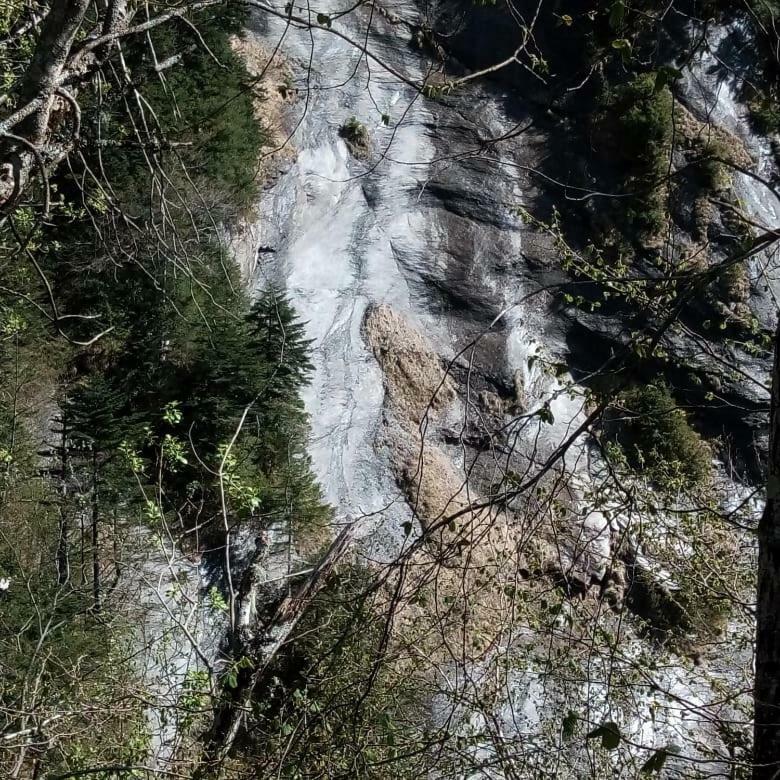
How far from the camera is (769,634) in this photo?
8.13 feet

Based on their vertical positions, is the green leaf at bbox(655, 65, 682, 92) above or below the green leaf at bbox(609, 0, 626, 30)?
below

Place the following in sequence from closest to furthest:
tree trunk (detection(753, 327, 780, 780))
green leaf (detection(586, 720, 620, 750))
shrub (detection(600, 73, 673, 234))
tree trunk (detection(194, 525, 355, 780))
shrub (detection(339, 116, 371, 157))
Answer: green leaf (detection(586, 720, 620, 750))
tree trunk (detection(753, 327, 780, 780))
tree trunk (detection(194, 525, 355, 780))
shrub (detection(600, 73, 673, 234))
shrub (detection(339, 116, 371, 157))

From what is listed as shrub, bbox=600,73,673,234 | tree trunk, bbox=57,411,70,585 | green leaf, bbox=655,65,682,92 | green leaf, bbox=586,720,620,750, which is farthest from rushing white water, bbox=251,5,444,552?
Result: green leaf, bbox=586,720,620,750

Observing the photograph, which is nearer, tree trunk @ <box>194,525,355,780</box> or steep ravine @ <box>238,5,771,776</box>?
tree trunk @ <box>194,525,355,780</box>

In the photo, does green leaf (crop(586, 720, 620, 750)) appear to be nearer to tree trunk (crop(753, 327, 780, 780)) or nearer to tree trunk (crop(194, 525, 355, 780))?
tree trunk (crop(753, 327, 780, 780))

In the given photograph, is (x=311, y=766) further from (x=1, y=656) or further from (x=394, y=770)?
(x=1, y=656)

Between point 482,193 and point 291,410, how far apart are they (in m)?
7.29

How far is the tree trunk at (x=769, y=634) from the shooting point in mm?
2441

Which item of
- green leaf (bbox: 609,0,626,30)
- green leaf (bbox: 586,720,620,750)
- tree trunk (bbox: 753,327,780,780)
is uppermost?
green leaf (bbox: 609,0,626,30)

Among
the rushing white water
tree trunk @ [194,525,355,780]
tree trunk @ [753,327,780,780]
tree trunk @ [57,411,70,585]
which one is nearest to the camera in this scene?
tree trunk @ [753,327,780,780]

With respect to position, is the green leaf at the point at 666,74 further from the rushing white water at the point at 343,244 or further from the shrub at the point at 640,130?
the shrub at the point at 640,130

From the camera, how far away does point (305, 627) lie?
7.45 m

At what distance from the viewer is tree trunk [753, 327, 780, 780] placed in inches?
96.1

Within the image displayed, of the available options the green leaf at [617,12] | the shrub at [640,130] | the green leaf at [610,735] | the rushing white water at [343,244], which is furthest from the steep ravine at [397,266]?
the green leaf at [610,735]
